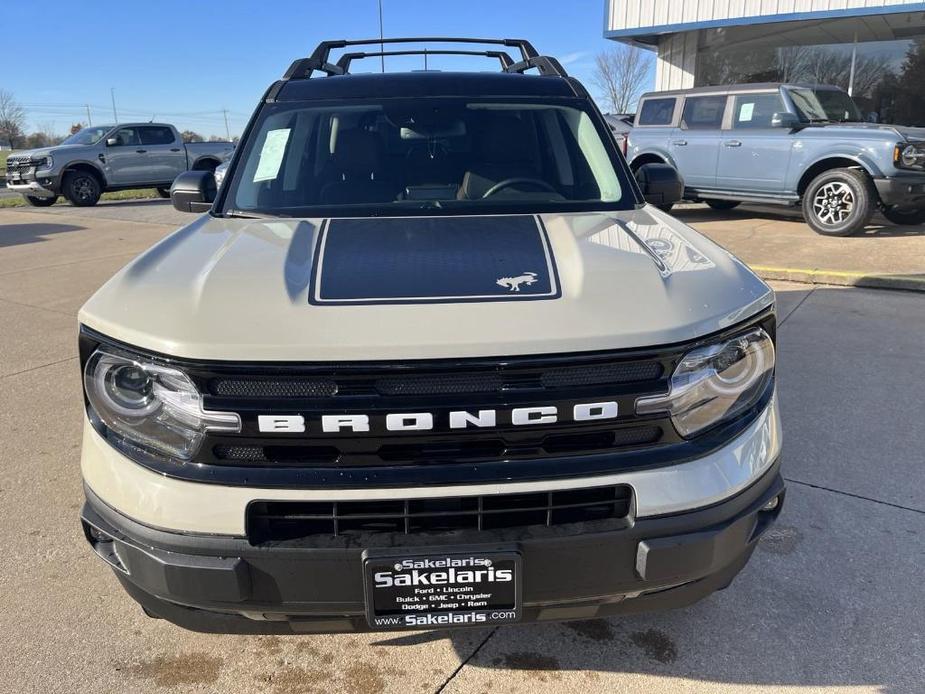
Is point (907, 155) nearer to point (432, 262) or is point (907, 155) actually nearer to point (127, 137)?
point (432, 262)

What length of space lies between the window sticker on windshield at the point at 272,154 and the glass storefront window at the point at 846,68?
14060 mm

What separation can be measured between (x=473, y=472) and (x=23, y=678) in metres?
1.60

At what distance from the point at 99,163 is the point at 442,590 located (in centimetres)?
1806

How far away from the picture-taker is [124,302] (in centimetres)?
191

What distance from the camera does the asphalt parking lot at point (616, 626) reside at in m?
2.16

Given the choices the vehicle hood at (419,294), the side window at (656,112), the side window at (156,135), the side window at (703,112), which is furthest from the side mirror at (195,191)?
the side window at (156,135)

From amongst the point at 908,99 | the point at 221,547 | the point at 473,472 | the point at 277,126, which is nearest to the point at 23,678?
the point at 221,547

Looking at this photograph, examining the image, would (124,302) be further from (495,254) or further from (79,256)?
(79,256)

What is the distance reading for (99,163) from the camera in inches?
666

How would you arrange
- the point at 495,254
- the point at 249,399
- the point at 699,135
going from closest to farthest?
1. the point at 249,399
2. the point at 495,254
3. the point at 699,135

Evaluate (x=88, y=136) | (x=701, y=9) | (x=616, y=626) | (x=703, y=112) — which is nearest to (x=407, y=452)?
(x=616, y=626)

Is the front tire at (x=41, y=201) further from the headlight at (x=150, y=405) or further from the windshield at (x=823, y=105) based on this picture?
the headlight at (x=150, y=405)

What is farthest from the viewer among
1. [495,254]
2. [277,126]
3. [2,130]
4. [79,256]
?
[2,130]

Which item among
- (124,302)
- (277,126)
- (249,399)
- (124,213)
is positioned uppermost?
(277,126)
